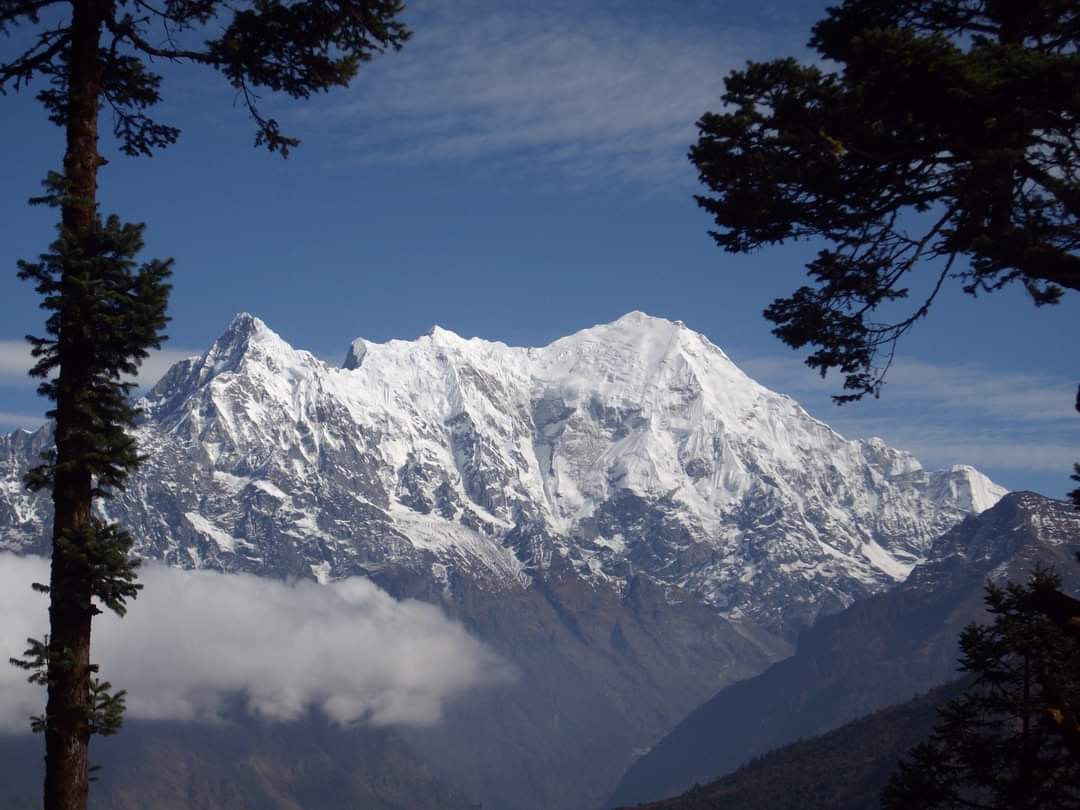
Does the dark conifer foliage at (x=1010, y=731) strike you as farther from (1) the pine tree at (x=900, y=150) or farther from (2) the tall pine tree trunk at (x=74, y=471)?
(2) the tall pine tree trunk at (x=74, y=471)

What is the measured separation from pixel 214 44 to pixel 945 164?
11.6 metres

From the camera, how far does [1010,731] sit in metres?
31.7

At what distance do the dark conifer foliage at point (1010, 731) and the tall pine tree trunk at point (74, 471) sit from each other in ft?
50.9

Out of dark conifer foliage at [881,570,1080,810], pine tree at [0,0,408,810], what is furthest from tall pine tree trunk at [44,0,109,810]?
dark conifer foliage at [881,570,1080,810]

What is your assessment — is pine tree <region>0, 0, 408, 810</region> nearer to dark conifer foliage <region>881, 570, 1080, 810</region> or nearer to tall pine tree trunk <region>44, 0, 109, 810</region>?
tall pine tree trunk <region>44, 0, 109, 810</region>

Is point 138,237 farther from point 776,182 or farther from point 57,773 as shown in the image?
point 776,182

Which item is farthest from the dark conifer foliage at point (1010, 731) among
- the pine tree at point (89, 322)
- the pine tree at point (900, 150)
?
the pine tree at point (89, 322)

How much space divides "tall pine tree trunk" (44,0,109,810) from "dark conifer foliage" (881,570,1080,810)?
15509mm

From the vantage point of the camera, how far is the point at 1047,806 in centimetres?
2706

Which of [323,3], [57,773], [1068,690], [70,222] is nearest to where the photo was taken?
[57,773]

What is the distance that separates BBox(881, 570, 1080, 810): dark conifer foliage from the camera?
25.8 metres

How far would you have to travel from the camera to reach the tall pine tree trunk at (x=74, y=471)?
19.5 meters

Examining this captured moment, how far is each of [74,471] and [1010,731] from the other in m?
21.3

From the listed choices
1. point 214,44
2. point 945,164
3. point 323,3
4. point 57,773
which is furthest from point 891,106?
point 57,773
